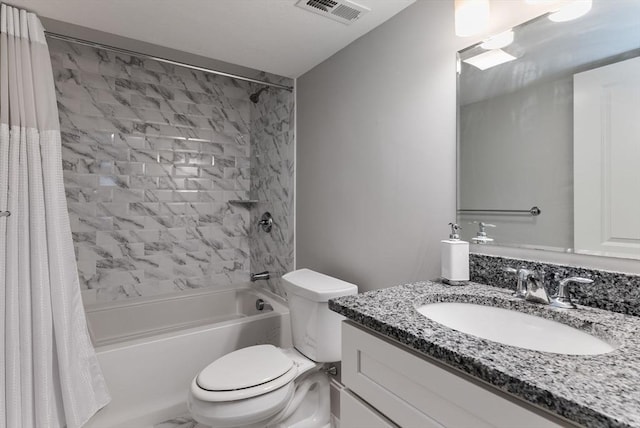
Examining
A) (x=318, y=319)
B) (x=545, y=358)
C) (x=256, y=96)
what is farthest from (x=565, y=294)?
(x=256, y=96)

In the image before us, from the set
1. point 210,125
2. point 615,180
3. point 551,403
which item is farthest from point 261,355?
point 210,125

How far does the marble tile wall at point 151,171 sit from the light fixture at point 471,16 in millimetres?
1835

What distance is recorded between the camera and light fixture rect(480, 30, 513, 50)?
3.95 ft

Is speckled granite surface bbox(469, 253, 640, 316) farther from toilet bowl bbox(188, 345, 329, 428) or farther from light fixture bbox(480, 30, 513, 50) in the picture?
toilet bowl bbox(188, 345, 329, 428)

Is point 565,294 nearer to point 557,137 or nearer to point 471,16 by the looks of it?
point 557,137

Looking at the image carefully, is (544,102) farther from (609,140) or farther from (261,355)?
(261,355)

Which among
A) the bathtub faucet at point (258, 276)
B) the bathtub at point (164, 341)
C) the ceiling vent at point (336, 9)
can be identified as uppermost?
the ceiling vent at point (336, 9)

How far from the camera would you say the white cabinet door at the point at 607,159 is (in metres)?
0.91

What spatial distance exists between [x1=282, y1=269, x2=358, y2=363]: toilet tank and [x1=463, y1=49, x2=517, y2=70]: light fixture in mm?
1103

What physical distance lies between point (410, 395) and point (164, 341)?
161 centimetres

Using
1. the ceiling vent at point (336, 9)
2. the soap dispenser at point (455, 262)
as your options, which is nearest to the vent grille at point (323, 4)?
the ceiling vent at point (336, 9)

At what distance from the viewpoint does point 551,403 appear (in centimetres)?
51

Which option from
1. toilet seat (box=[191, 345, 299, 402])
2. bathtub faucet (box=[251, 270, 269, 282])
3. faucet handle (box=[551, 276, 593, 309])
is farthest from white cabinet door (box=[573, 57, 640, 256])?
bathtub faucet (box=[251, 270, 269, 282])

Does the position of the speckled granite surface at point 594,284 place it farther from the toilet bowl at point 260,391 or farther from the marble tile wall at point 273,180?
the marble tile wall at point 273,180
